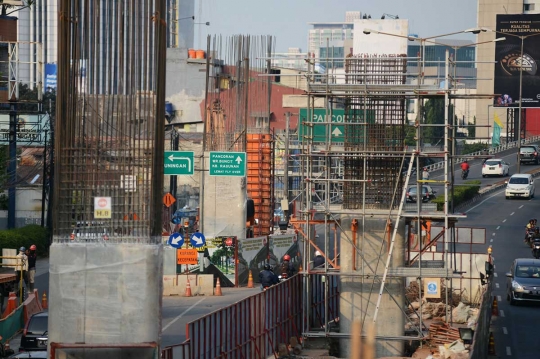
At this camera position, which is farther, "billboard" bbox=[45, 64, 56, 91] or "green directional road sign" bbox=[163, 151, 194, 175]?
"billboard" bbox=[45, 64, 56, 91]

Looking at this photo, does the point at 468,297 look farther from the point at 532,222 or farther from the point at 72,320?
Answer: the point at 72,320

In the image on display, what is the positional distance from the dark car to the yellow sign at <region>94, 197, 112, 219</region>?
644 cm

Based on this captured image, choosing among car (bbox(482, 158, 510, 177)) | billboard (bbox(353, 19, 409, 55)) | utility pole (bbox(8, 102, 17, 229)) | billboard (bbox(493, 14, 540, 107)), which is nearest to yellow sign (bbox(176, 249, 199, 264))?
utility pole (bbox(8, 102, 17, 229))

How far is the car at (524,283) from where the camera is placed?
3234 centimetres

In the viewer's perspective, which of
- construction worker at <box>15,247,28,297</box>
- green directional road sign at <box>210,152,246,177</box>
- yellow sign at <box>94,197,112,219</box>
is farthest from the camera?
green directional road sign at <box>210,152,246,177</box>

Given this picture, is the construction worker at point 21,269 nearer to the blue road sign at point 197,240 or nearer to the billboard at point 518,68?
the blue road sign at point 197,240

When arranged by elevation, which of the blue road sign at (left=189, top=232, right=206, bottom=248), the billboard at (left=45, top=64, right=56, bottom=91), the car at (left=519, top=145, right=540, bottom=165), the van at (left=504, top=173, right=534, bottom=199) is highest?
the billboard at (left=45, top=64, right=56, bottom=91)

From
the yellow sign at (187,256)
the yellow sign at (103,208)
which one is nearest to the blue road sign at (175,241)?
the yellow sign at (187,256)

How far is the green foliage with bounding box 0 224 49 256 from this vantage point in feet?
136

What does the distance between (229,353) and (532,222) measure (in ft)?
99.6

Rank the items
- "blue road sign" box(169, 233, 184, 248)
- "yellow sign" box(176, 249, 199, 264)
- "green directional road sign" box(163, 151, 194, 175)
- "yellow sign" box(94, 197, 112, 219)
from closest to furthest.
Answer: "yellow sign" box(94, 197, 112, 219), "blue road sign" box(169, 233, 184, 248), "yellow sign" box(176, 249, 199, 264), "green directional road sign" box(163, 151, 194, 175)

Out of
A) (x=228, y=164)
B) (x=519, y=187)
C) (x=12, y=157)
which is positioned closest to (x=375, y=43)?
(x=519, y=187)

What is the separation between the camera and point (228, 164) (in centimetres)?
3897

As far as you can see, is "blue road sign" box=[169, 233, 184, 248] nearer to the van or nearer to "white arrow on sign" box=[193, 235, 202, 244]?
"white arrow on sign" box=[193, 235, 202, 244]
